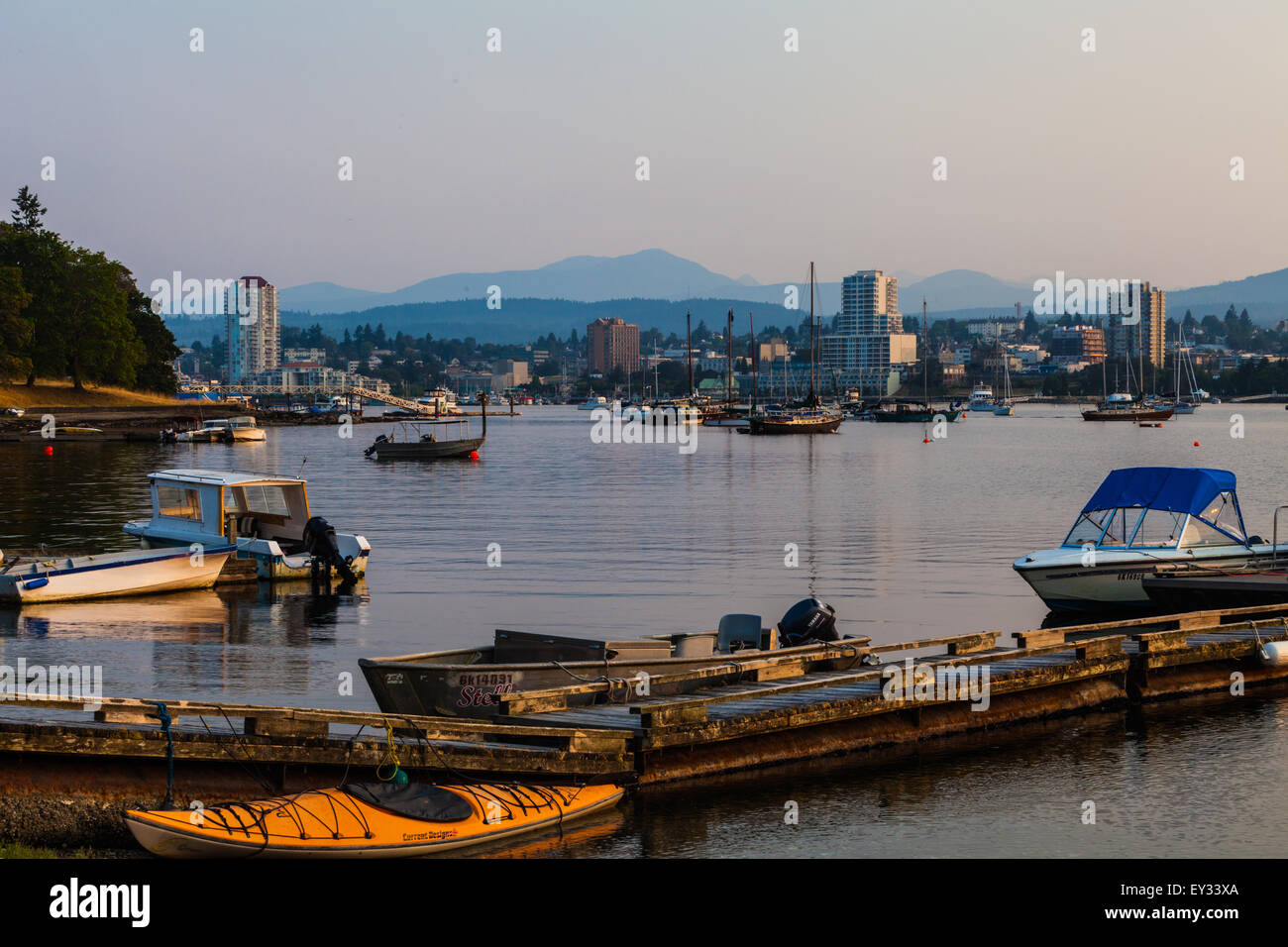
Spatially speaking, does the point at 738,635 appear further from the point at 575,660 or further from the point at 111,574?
the point at 111,574

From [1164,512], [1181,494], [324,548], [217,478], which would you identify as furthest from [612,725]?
[217,478]

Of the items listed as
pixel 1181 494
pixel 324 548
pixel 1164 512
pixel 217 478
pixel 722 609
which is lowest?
pixel 722 609

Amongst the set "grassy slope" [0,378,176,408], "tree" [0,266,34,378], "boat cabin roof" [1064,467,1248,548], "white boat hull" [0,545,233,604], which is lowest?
"white boat hull" [0,545,233,604]

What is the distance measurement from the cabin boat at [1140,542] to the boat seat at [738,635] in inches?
438

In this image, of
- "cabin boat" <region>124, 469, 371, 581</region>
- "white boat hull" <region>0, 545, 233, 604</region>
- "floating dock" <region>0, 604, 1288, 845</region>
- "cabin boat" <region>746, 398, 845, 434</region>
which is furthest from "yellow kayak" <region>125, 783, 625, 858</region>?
"cabin boat" <region>746, 398, 845, 434</region>

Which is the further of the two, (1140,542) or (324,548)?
(324,548)

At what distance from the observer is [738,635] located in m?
24.1

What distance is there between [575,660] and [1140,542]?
17180mm

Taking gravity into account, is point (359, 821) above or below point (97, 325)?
below

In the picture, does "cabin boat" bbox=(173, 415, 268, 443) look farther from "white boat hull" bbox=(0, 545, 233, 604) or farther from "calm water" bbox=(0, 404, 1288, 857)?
"white boat hull" bbox=(0, 545, 233, 604)

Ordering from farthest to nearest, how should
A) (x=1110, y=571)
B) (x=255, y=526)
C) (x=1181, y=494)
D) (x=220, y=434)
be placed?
(x=220, y=434), (x=255, y=526), (x=1181, y=494), (x=1110, y=571)

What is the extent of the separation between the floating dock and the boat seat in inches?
69.0

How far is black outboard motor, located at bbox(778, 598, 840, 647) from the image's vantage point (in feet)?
80.2

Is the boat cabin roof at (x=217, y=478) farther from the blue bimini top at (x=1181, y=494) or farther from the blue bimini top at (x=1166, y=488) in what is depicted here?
the blue bimini top at (x=1181, y=494)
